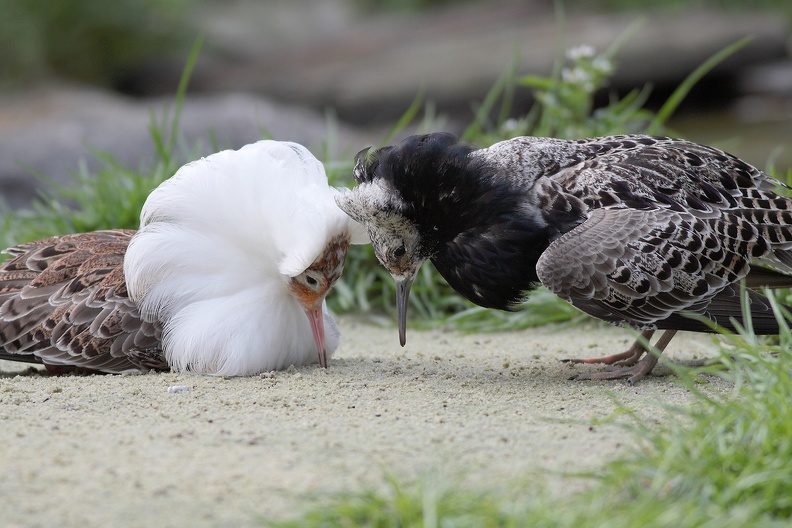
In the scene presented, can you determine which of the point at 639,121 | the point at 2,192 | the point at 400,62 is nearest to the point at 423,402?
the point at 639,121

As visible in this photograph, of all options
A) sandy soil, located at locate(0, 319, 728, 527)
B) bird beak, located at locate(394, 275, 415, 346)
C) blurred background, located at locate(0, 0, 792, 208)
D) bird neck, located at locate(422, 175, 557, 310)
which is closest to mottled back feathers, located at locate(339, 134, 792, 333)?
bird neck, located at locate(422, 175, 557, 310)

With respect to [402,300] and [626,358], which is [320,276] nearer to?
[402,300]

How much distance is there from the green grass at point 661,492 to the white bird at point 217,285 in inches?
75.2

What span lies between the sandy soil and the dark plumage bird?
0.43m

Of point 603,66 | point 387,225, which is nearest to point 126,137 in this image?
point 603,66

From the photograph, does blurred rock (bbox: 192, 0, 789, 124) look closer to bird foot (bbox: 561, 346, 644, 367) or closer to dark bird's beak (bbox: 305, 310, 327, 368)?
bird foot (bbox: 561, 346, 644, 367)

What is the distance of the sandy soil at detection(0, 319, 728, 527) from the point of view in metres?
3.06

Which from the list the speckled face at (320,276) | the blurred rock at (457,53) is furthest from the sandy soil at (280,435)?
the blurred rock at (457,53)

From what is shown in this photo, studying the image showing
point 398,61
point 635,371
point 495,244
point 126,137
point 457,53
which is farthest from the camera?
point 398,61

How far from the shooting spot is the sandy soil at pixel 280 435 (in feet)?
10.1

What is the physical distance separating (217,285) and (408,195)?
1112 millimetres

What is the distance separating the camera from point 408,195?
4711 millimetres

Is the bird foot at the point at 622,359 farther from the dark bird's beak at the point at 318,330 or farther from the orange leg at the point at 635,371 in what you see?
the dark bird's beak at the point at 318,330

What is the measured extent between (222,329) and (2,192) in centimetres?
553
